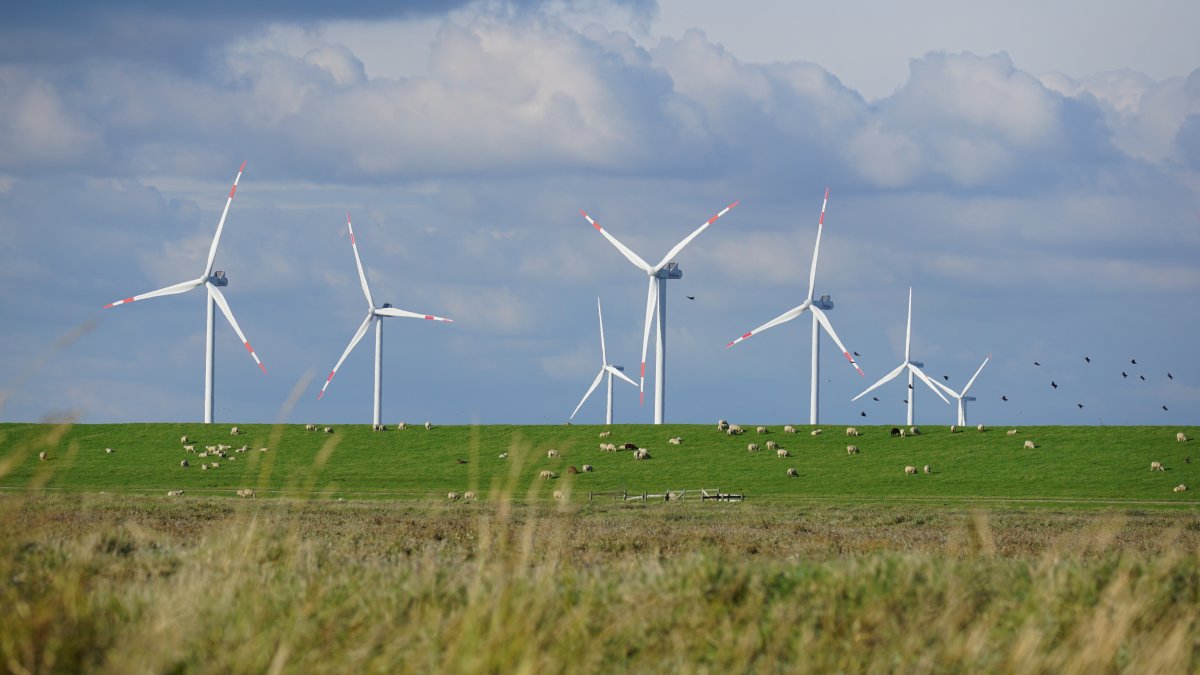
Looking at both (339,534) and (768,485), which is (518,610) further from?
(768,485)

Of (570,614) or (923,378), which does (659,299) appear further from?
(570,614)

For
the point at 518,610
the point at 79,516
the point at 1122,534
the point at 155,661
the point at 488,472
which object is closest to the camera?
the point at 155,661

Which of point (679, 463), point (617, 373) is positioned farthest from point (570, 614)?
point (617, 373)

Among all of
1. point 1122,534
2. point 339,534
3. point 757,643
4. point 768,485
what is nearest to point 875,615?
point 757,643

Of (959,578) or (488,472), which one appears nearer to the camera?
(959,578)

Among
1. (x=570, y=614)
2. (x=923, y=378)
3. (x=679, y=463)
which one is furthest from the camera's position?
(x=923, y=378)

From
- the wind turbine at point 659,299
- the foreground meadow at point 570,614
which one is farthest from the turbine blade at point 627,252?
the foreground meadow at point 570,614

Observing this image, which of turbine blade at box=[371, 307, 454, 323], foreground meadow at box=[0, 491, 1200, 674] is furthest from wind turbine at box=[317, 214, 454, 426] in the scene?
foreground meadow at box=[0, 491, 1200, 674]

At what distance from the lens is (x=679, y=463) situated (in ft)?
228

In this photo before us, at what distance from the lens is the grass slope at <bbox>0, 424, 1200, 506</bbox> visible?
61.5m

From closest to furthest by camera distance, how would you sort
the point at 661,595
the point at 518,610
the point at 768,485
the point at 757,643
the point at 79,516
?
the point at 518,610 < the point at 757,643 < the point at 661,595 < the point at 79,516 < the point at 768,485

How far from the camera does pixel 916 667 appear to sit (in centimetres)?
1227

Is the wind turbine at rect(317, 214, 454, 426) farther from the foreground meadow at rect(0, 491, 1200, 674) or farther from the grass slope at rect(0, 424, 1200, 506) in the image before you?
the foreground meadow at rect(0, 491, 1200, 674)

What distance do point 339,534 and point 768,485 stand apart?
34.8 metres
